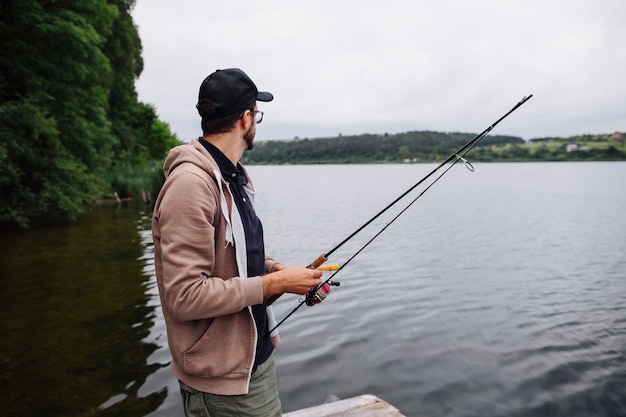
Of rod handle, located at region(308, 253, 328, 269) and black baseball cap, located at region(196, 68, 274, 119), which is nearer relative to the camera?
black baseball cap, located at region(196, 68, 274, 119)

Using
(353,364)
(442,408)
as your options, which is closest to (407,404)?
(442,408)

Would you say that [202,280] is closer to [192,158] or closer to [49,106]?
[192,158]

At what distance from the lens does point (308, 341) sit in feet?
22.5

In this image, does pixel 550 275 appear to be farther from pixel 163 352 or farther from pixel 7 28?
pixel 7 28

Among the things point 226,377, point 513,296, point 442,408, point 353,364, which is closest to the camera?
point 226,377

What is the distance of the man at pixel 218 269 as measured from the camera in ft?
5.74

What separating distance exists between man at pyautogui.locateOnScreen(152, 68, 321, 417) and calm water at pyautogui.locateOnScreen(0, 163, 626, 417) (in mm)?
3375

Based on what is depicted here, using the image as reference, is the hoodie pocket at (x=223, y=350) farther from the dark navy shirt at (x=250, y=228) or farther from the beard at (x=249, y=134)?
the beard at (x=249, y=134)

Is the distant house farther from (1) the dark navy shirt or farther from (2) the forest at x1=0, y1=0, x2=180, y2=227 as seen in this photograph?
(1) the dark navy shirt

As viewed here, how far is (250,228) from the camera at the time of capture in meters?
2.12

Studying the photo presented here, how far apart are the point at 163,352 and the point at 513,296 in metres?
7.66

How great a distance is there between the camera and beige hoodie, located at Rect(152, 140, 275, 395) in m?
1.74

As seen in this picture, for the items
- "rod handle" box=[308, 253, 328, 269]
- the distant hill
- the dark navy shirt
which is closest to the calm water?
"rod handle" box=[308, 253, 328, 269]

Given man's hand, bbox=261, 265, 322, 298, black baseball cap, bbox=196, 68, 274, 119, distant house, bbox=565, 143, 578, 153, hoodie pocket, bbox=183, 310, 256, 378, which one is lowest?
hoodie pocket, bbox=183, 310, 256, 378
